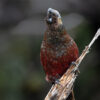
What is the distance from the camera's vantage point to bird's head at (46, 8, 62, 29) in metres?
7.24

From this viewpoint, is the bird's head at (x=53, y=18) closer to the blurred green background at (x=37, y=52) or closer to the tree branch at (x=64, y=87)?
the tree branch at (x=64, y=87)

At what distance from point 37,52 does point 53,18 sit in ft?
16.3

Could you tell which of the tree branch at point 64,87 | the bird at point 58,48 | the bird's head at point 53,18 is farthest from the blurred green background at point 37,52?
the tree branch at point 64,87

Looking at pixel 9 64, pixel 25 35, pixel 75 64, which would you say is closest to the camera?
pixel 75 64

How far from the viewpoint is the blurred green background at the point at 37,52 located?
1169cm

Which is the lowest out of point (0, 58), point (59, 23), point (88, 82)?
point (88, 82)

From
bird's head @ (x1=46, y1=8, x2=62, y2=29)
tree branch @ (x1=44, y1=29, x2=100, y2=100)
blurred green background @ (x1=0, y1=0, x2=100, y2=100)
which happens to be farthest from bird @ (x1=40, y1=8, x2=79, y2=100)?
blurred green background @ (x1=0, y1=0, x2=100, y2=100)

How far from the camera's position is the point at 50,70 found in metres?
7.82

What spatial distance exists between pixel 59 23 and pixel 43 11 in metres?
5.47

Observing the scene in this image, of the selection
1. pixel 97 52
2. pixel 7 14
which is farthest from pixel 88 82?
pixel 7 14

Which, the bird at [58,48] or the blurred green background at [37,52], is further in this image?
the blurred green background at [37,52]

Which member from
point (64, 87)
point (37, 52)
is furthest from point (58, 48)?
point (37, 52)

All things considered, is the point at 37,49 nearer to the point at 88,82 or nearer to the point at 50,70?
the point at 88,82

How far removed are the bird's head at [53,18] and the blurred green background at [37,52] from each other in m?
3.88
